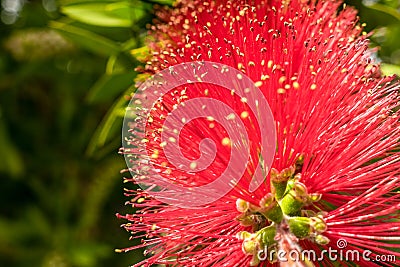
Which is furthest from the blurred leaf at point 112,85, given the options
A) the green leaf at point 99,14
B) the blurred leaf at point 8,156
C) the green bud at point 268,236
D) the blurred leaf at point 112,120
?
the blurred leaf at point 8,156

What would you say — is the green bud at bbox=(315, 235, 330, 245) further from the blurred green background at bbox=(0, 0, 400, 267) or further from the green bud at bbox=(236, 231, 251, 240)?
the blurred green background at bbox=(0, 0, 400, 267)

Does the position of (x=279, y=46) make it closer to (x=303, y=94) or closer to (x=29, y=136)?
(x=303, y=94)

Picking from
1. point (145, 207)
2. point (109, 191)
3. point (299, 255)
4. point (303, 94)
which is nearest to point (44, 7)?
point (109, 191)

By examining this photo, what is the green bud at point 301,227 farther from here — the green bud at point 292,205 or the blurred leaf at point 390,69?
the blurred leaf at point 390,69

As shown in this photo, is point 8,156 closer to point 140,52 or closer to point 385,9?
point 140,52

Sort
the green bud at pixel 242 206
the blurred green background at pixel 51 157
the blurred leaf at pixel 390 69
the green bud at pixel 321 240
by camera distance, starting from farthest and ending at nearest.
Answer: the blurred green background at pixel 51 157 < the blurred leaf at pixel 390 69 < the green bud at pixel 242 206 < the green bud at pixel 321 240

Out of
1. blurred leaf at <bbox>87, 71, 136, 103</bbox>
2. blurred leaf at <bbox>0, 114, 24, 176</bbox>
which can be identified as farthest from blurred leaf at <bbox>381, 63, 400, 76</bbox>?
blurred leaf at <bbox>0, 114, 24, 176</bbox>

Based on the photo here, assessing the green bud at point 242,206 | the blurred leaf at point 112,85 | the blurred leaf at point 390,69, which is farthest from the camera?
the blurred leaf at point 112,85

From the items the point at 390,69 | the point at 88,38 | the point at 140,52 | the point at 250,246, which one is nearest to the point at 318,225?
the point at 250,246
